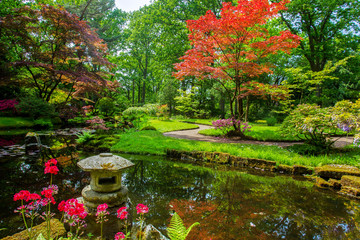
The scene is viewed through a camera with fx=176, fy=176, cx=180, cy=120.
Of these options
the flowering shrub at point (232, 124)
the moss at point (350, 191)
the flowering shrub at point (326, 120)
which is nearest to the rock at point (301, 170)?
the moss at point (350, 191)

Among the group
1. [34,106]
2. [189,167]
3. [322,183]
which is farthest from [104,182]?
[34,106]

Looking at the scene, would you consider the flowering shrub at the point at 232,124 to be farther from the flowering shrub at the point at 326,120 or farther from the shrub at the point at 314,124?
the shrub at the point at 314,124

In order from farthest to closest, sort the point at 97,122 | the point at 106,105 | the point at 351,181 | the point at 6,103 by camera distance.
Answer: the point at 106,105
the point at 97,122
the point at 6,103
the point at 351,181

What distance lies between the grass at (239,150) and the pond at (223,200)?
0.92 metres

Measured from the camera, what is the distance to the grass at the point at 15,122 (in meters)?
9.32

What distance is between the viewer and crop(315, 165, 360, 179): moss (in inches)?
162

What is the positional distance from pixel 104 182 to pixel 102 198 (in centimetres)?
25

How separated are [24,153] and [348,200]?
866 cm

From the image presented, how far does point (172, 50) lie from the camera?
18.0 m

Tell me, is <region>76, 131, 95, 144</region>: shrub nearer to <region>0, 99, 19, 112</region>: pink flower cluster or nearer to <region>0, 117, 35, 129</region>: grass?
<region>0, 117, 35, 129</region>: grass

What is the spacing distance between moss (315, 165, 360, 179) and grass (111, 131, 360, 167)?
1.04 ft

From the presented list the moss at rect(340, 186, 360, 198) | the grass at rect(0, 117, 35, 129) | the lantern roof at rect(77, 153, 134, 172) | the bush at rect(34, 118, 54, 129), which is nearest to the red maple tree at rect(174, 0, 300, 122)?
the moss at rect(340, 186, 360, 198)

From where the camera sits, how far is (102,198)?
7.72ft

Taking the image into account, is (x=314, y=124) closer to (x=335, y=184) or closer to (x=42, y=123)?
(x=335, y=184)
